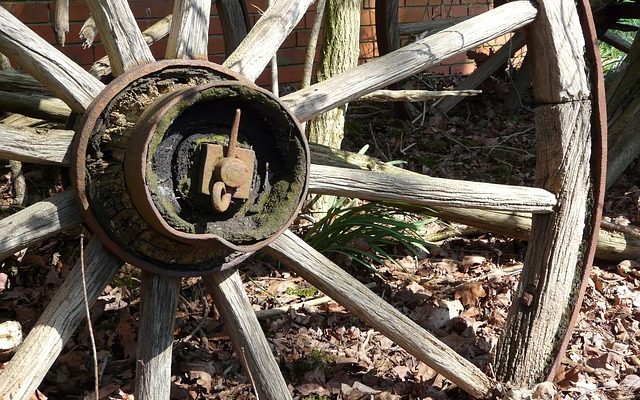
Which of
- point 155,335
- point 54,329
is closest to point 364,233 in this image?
point 155,335

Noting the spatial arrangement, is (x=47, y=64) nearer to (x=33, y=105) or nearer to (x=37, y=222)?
(x=37, y=222)

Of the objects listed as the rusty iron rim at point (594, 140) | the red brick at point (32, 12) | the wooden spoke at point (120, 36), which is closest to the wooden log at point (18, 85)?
the wooden spoke at point (120, 36)

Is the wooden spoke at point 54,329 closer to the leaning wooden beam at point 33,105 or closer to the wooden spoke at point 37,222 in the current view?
the wooden spoke at point 37,222

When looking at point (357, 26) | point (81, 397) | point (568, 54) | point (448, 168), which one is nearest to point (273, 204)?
point (81, 397)

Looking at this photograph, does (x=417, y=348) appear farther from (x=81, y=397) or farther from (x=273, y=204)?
(x=81, y=397)

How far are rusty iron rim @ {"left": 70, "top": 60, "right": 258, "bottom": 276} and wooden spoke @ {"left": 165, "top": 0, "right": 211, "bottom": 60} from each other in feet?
0.49

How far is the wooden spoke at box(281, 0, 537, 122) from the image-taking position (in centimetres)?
226

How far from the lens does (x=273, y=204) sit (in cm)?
204

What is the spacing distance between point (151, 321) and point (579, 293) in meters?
1.41

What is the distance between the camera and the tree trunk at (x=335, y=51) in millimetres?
3479

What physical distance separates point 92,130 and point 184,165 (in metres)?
0.24

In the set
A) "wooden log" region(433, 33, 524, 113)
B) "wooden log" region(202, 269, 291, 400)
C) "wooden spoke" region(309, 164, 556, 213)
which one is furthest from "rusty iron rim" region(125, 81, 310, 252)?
"wooden log" region(433, 33, 524, 113)

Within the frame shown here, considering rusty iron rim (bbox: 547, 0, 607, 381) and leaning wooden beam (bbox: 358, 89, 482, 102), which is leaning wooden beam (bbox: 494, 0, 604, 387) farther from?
leaning wooden beam (bbox: 358, 89, 482, 102)

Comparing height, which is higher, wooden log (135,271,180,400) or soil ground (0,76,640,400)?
wooden log (135,271,180,400)
